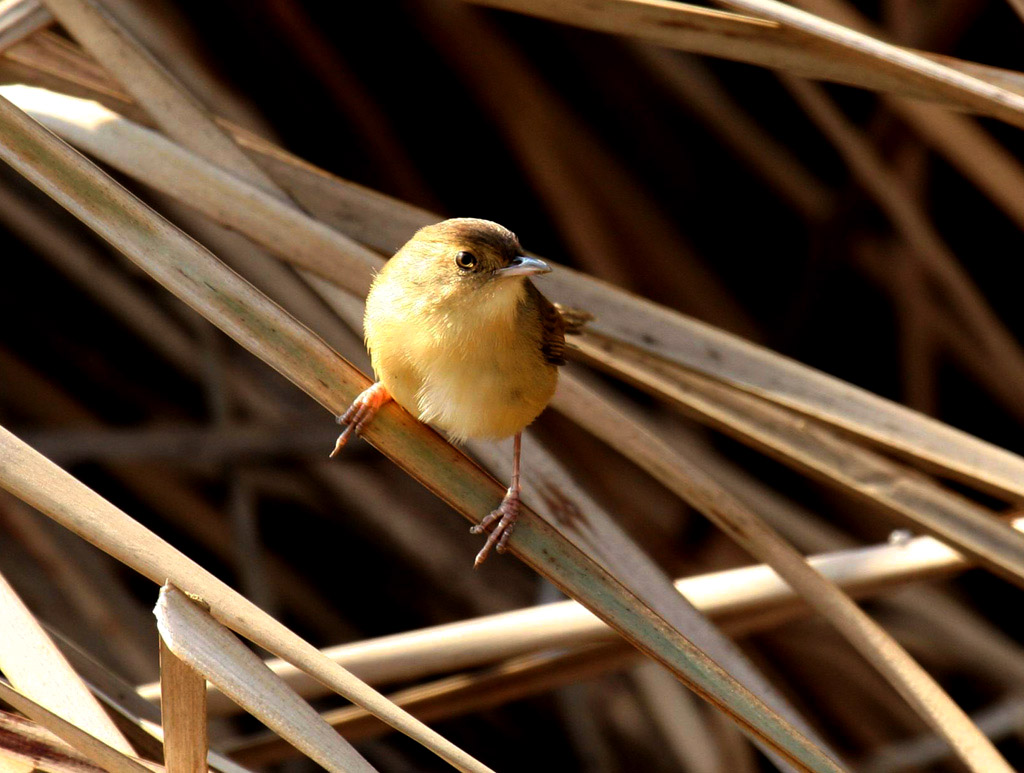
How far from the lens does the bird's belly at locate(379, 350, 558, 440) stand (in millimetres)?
1910

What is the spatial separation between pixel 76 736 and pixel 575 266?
2762 millimetres

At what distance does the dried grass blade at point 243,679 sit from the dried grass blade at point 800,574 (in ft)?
2.73

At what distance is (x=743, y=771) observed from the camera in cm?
336

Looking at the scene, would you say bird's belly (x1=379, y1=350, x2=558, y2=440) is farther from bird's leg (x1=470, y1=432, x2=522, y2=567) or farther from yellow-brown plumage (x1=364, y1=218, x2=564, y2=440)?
bird's leg (x1=470, y1=432, x2=522, y2=567)

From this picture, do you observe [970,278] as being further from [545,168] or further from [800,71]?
[800,71]

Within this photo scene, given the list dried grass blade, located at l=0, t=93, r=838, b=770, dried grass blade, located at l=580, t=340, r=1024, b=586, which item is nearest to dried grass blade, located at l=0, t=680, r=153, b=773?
dried grass blade, located at l=0, t=93, r=838, b=770

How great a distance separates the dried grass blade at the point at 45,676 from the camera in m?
1.49

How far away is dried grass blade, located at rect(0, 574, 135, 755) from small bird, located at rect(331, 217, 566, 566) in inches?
21.5

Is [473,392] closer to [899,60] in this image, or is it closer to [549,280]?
[549,280]

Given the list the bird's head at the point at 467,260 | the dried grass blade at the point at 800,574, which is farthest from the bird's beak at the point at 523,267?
the dried grass blade at the point at 800,574

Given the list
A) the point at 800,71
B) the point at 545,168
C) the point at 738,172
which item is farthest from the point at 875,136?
the point at 800,71

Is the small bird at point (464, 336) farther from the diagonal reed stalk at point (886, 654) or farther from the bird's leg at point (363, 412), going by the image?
the diagonal reed stalk at point (886, 654)

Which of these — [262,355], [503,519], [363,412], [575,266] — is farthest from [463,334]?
[575,266]

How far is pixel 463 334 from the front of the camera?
6.64 ft
